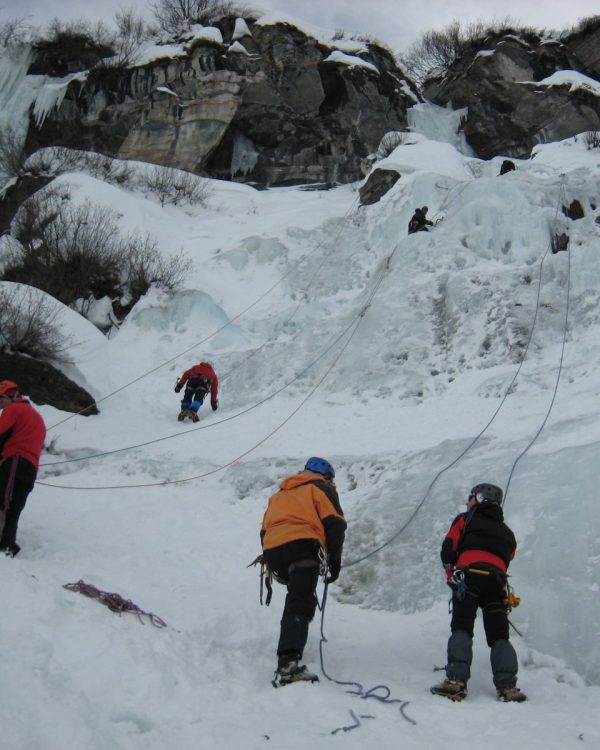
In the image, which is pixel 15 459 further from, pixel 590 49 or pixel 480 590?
pixel 590 49

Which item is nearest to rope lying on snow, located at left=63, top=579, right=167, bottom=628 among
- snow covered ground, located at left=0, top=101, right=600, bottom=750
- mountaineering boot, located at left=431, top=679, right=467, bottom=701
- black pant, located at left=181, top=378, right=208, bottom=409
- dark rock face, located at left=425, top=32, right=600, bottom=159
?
snow covered ground, located at left=0, top=101, right=600, bottom=750

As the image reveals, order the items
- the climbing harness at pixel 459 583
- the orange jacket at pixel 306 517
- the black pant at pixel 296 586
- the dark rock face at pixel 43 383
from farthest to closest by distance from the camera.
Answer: the dark rock face at pixel 43 383
the orange jacket at pixel 306 517
the climbing harness at pixel 459 583
the black pant at pixel 296 586

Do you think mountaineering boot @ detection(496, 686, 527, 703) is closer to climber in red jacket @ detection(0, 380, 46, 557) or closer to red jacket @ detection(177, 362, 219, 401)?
climber in red jacket @ detection(0, 380, 46, 557)

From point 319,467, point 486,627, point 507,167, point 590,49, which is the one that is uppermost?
point 590,49

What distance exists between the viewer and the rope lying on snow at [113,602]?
432cm

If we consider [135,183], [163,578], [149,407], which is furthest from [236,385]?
[135,183]

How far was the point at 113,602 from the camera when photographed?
4.36 metres

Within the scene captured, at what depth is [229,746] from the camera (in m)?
2.91

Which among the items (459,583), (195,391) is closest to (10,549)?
(459,583)

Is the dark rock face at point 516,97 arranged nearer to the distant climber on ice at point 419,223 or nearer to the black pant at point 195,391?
the distant climber on ice at point 419,223

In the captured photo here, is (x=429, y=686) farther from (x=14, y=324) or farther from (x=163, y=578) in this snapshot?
(x=14, y=324)

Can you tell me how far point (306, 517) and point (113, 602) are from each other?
1.36 metres

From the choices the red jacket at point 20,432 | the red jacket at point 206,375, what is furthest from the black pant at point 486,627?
the red jacket at point 206,375

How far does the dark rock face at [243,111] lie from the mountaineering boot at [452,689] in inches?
839
